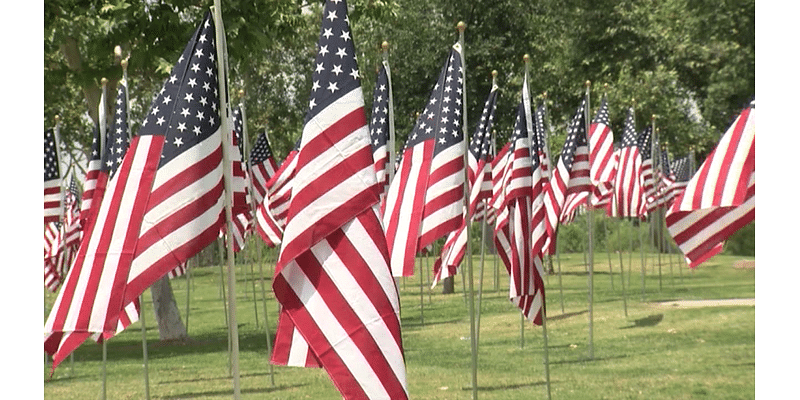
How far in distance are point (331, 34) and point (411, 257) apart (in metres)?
3.22

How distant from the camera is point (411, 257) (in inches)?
415

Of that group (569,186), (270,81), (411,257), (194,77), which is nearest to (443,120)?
(411,257)

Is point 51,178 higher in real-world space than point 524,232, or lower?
higher

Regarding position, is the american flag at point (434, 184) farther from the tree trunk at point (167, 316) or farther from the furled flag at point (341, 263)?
the tree trunk at point (167, 316)

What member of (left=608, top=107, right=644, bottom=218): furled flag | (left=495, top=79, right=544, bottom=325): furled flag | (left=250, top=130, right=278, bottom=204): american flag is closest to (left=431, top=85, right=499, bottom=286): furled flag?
(left=495, top=79, right=544, bottom=325): furled flag

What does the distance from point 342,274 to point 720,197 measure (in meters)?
3.28

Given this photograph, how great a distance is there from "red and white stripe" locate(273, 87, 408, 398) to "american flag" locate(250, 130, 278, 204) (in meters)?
13.2

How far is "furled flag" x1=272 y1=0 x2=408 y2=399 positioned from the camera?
7.38 metres

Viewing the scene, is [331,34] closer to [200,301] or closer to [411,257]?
[411,257]

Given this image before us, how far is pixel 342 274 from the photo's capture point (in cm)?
741

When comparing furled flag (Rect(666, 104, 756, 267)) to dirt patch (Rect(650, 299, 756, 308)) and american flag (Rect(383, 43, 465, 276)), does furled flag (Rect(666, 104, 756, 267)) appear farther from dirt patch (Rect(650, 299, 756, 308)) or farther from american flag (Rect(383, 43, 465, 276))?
dirt patch (Rect(650, 299, 756, 308))

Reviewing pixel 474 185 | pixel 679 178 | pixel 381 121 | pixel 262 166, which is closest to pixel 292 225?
pixel 381 121

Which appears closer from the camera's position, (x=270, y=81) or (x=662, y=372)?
(x=662, y=372)

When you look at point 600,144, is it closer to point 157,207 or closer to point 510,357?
point 510,357
